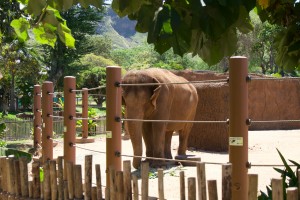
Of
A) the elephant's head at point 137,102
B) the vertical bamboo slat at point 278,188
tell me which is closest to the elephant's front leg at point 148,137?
the elephant's head at point 137,102

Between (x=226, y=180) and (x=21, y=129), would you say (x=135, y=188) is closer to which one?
(x=226, y=180)

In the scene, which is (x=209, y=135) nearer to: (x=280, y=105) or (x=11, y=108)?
(x=280, y=105)

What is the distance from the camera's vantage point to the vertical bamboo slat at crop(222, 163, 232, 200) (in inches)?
120

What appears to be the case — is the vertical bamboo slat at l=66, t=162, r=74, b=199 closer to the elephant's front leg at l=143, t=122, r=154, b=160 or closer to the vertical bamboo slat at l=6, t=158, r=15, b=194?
the vertical bamboo slat at l=6, t=158, r=15, b=194

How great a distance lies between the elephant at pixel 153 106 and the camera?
8.14m

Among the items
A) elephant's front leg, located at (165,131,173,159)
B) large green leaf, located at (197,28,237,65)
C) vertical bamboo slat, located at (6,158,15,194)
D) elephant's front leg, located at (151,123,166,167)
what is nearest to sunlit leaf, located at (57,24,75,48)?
large green leaf, located at (197,28,237,65)

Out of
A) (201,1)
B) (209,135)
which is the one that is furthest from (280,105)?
(201,1)

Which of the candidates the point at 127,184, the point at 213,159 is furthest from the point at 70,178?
the point at 213,159

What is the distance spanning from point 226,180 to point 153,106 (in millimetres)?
5420

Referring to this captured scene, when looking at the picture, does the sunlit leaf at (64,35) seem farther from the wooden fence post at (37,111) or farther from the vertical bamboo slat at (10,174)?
the wooden fence post at (37,111)

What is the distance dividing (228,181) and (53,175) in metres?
1.96

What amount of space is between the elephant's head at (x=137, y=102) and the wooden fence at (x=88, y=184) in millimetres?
2998

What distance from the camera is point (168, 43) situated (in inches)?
76.9

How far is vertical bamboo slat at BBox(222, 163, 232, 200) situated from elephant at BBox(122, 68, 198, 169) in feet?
13.8
